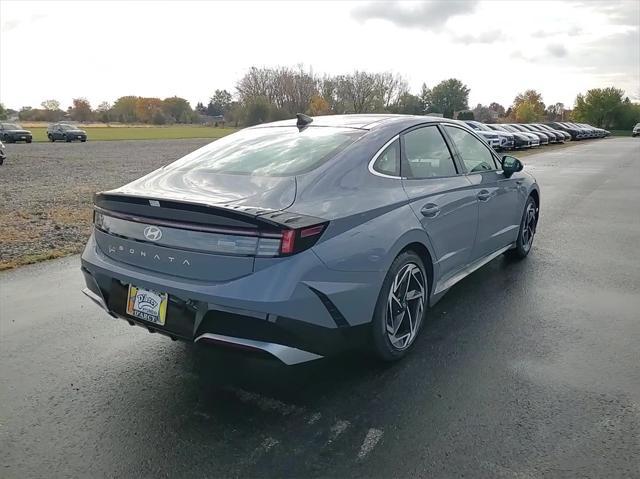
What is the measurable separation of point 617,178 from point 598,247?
32.8 ft

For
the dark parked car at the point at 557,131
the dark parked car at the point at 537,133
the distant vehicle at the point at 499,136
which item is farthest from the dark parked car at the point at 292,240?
the dark parked car at the point at 557,131

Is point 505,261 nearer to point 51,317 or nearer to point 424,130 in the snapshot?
point 424,130

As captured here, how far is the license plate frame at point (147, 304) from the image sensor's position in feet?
9.48

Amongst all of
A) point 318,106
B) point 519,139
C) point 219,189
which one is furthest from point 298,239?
point 318,106

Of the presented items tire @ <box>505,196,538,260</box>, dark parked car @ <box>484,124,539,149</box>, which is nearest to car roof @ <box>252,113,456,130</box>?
tire @ <box>505,196,538,260</box>

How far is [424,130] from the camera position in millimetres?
4129

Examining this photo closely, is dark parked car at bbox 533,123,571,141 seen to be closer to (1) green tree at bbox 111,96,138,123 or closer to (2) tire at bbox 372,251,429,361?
(2) tire at bbox 372,251,429,361

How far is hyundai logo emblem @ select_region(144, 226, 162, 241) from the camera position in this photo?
2926 mm

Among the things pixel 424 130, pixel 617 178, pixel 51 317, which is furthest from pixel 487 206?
pixel 617 178

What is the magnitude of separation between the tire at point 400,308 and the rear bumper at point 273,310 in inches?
8.6

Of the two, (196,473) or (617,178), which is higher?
(617,178)

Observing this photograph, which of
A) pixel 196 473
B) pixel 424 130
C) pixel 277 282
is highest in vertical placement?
pixel 424 130

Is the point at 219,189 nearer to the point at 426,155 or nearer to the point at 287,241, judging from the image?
the point at 287,241

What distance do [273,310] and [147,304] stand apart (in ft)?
2.65
